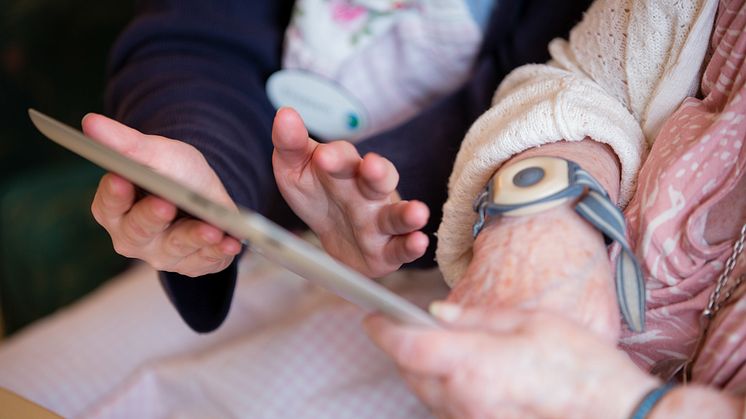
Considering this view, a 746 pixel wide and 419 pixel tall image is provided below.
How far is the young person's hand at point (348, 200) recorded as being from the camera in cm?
55

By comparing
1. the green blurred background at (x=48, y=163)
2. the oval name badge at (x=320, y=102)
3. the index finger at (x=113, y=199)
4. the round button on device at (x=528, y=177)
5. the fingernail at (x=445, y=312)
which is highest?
the round button on device at (x=528, y=177)

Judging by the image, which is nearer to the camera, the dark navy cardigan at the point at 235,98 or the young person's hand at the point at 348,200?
the young person's hand at the point at 348,200

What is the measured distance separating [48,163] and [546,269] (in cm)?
102

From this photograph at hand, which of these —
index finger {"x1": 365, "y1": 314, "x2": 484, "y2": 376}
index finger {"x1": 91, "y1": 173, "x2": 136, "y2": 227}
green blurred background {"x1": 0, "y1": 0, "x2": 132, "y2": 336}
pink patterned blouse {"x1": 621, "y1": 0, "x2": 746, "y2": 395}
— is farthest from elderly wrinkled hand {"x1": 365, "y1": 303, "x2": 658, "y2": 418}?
green blurred background {"x1": 0, "y1": 0, "x2": 132, "y2": 336}

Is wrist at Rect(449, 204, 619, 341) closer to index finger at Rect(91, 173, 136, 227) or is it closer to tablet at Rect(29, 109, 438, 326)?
tablet at Rect(29, 109, 438, 326)

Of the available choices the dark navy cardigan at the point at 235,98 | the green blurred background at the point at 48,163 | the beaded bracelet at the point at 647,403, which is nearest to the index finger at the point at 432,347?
the beaded bracelet at the point at 647,403

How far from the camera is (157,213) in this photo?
54 cm

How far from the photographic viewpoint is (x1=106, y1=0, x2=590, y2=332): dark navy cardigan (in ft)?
2.36

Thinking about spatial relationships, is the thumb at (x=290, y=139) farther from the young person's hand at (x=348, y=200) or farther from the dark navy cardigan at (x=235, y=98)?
the dark navy cardigan at (x=235, y=98)

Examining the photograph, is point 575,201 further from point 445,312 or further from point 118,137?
point 118,137

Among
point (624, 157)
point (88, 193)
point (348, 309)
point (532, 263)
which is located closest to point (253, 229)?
point (532, 263)

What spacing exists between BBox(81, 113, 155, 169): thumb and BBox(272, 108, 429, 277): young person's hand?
0.10 meters

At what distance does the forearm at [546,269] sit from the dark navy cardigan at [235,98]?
9.2 inches

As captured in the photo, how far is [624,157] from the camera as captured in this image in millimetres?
570
